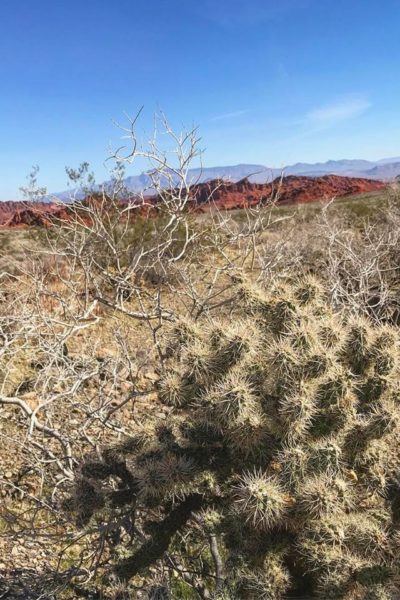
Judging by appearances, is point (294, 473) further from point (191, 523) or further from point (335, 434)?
point (191, 523)

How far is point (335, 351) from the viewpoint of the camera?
2885 millimetres

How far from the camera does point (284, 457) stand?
2.57 meters

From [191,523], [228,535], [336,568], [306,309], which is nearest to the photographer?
[336,568]

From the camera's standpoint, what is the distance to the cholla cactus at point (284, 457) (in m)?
2.46

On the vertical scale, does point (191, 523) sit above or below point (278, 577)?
below

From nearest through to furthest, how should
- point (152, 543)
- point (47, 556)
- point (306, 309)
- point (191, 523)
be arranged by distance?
point (152, 543), point (306, 309), point (191, 523), point (47, 556)

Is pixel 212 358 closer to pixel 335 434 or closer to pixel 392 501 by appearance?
pixel 335 434

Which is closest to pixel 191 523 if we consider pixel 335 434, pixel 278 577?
pixel 278 577

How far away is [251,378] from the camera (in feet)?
9.24

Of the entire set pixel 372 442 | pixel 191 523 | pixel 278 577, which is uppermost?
pixel 372 442

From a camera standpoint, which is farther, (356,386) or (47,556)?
(47,556)

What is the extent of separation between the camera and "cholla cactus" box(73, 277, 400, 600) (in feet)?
8.08

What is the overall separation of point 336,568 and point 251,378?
3.18ft

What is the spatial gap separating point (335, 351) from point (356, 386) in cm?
22
